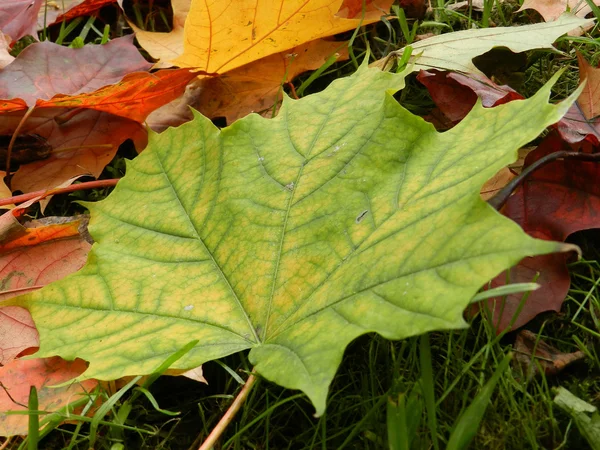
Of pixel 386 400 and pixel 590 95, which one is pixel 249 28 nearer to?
pixel 590 95

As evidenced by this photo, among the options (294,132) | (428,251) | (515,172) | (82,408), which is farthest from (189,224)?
(515,172)

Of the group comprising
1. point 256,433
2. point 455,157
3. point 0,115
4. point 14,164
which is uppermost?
point 455,157

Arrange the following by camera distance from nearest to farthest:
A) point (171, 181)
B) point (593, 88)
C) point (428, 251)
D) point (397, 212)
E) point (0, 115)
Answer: point (428, 251)
point (397, 212)
point (171, 181)
point (593, 88)
point (0, 115)

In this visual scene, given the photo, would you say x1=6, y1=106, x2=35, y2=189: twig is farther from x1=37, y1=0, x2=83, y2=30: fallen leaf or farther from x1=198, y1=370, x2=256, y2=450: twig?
x1=198, y1=370, x2=256, y2=450: twig

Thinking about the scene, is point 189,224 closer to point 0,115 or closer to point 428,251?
point 428,251

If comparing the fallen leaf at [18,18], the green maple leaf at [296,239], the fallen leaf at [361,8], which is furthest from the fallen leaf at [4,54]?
the fallen leaf at [361,8]

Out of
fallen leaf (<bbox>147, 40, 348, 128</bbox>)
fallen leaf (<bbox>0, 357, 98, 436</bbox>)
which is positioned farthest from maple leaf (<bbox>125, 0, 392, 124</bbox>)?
fallen leaf (<bbox>0, 357, 98, 436</bbox>)

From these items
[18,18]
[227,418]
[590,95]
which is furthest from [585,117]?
[18,18]
